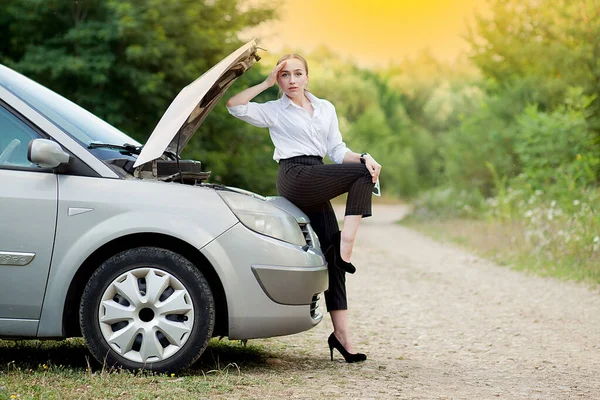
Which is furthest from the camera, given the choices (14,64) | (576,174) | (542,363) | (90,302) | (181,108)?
(14,64)

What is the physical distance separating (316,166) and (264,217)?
759 millimetres

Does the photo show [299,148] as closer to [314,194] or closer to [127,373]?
[314,194]

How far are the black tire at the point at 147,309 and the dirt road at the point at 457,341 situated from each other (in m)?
0.50

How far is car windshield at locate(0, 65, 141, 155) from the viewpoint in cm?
541

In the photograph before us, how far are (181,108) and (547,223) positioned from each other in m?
9.53

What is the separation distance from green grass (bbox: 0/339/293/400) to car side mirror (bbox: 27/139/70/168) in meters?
1.16

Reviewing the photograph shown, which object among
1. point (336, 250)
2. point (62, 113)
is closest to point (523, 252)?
point (336, 250)

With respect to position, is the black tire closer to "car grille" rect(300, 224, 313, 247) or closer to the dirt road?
the dirt road

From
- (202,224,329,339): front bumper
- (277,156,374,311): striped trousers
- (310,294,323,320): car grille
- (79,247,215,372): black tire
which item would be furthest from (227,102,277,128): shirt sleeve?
(79,247,215,372): black tire

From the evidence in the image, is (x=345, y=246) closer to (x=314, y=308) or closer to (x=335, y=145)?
(x=314, y=308)

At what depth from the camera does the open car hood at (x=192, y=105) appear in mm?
5340

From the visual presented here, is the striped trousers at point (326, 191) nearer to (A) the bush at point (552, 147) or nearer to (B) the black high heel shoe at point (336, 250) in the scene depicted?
(B) the black high heel shoe at point (336, 250)

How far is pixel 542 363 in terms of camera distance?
6441 millimetres

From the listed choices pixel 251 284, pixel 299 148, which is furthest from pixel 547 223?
pixel 251 284
